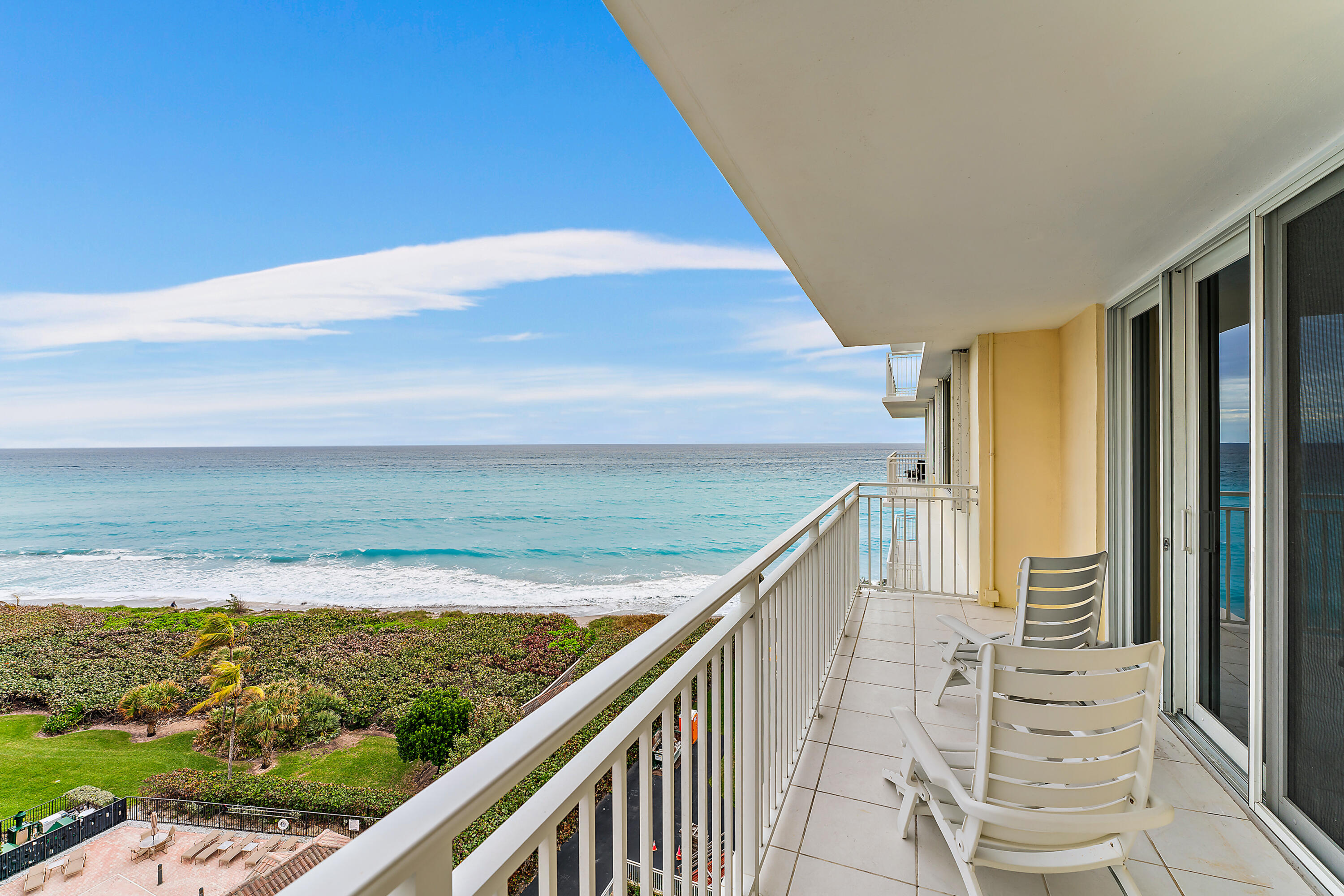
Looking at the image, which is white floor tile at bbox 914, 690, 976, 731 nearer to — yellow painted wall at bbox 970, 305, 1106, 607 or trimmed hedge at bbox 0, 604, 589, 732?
yellow painted wall at bbox 970, 305, 1106, 607

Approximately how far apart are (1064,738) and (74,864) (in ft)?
43.0

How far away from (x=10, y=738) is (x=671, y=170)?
91.4 feet

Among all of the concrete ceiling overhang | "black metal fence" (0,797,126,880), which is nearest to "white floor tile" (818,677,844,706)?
the concrete ceiling overhang

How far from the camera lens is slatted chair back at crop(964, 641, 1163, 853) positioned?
1.38 meters

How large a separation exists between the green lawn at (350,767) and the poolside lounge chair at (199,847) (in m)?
1.38

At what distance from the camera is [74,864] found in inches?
327

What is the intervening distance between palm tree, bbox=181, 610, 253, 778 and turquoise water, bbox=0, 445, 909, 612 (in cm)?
492

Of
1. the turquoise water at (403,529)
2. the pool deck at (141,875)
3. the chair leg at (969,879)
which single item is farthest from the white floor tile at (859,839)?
the turquoise water at (403,529)

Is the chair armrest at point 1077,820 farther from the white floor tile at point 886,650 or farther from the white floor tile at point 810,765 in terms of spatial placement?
the white floor tile at point 886,650

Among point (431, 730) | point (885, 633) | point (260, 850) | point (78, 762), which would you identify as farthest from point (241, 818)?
point (885, 633)

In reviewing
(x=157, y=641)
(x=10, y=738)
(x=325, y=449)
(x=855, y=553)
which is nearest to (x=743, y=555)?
(x=855, y=553)

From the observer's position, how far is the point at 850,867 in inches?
69.9

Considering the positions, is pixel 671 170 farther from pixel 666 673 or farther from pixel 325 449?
pixel 325 449

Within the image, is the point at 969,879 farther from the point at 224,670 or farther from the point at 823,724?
the point at 224,670
